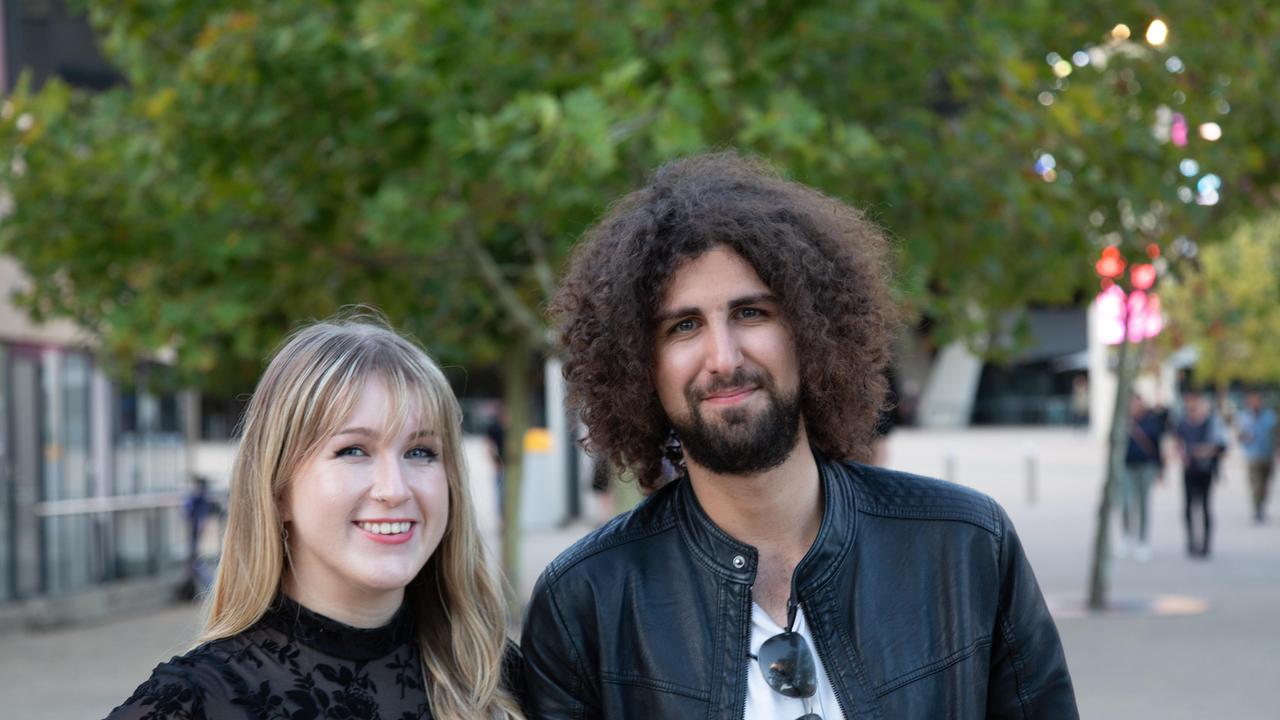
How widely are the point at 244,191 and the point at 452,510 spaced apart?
Answer: 22.8ft

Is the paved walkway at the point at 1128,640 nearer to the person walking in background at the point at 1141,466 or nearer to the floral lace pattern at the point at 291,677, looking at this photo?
the floral lace pattern at the point at 291,677

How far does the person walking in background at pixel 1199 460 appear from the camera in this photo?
1645 cm

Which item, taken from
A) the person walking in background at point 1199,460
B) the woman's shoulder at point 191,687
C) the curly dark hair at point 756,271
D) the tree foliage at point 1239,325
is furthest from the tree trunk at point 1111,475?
the tree foliage at point 1239,325

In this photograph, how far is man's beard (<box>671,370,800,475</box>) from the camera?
9.40ft

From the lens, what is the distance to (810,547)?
116 inches

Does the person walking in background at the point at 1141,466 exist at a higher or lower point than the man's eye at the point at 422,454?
lower

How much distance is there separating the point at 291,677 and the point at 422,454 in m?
0.49

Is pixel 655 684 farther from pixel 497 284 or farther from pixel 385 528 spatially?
pixel 497 284

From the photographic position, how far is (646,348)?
3.08 m

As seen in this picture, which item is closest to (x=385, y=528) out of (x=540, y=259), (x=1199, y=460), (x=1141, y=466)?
(x=540, y=259)

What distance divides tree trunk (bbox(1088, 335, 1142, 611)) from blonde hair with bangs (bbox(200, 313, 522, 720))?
9873 millimetres

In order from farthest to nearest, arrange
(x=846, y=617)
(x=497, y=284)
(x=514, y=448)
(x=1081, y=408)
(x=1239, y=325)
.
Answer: (x=1081, y=408) < (x=1239, y=325) < (x=514, y=448) < (x=497, y=284) < (x=846, y=617)

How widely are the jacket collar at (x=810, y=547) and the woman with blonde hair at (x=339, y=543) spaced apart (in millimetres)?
498

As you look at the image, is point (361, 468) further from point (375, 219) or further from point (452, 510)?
point (375, 219)
